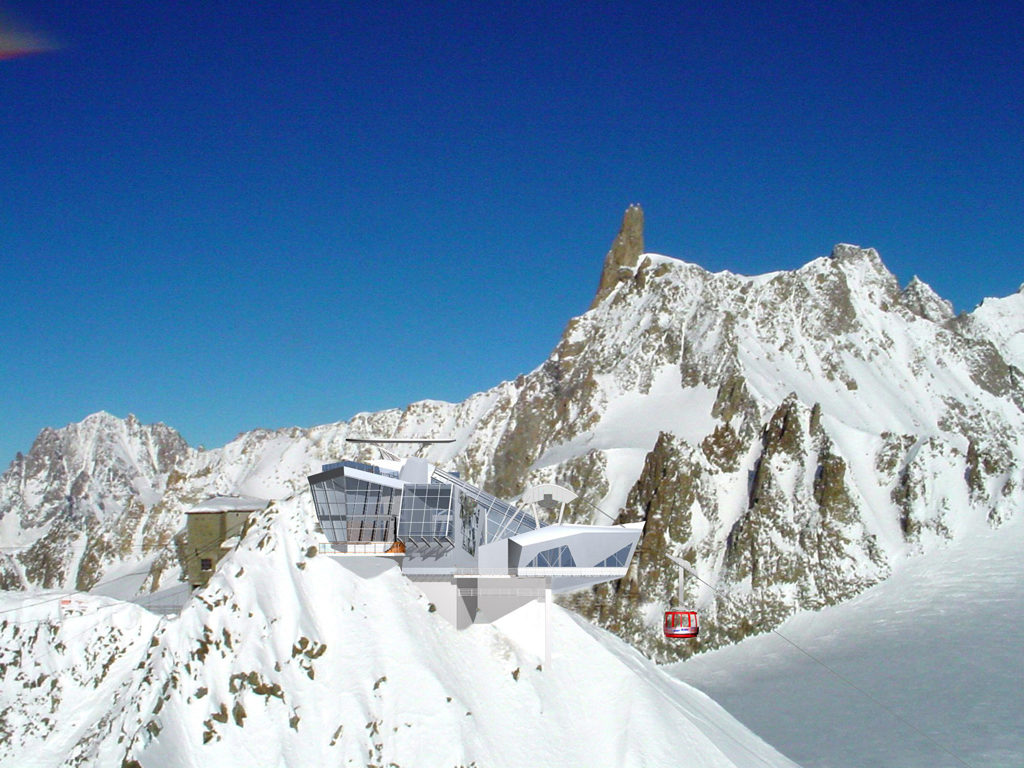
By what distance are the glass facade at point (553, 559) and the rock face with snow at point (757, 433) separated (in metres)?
42.9

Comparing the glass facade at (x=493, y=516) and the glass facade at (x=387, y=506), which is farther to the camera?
the glass facade at (x=493, y=516)

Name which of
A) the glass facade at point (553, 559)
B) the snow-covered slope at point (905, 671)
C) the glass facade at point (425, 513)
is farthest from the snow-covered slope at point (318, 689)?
the snow-covered slope at point (905, 671)

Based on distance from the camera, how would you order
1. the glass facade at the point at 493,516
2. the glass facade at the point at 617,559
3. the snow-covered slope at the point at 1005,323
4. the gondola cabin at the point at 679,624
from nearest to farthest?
the glass facade at the point at 493,516
the glass facade at the point at 617,559
the gondola cabin at the point at 679,624
the snow-covered slope at the point at 1005,323

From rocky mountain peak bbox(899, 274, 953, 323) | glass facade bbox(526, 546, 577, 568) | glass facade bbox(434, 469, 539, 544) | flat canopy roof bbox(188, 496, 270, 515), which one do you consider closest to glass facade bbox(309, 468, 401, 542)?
glass facade bbox(434, 469, 539, 544)

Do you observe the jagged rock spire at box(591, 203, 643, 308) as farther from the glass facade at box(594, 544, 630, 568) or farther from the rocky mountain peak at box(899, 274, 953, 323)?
the glass facade at box(594, 544, 630, 568)

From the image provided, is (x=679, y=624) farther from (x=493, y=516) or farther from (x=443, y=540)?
(x=443, y=540)

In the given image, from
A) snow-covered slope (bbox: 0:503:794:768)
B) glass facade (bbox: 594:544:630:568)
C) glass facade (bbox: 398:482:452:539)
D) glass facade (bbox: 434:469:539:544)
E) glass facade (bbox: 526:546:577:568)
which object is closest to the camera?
snow-covered slope (bbox: 0:503:794:768)

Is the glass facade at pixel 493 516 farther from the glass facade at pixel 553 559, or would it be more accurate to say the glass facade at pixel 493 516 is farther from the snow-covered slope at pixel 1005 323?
the snow-covered slope at pixel 1005 323

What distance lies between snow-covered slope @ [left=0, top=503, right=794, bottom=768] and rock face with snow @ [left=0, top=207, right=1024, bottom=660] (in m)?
46.3

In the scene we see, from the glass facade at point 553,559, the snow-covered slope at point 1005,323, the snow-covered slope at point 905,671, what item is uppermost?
the snow-covered slope at point 1005,323

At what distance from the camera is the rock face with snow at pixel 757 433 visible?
Result: 8169cm

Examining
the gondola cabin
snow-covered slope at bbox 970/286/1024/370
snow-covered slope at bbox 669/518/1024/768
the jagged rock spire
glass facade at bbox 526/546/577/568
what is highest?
the jagged rock spire

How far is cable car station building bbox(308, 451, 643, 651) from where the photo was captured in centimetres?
3231

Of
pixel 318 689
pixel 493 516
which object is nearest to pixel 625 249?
pixel 493 516
